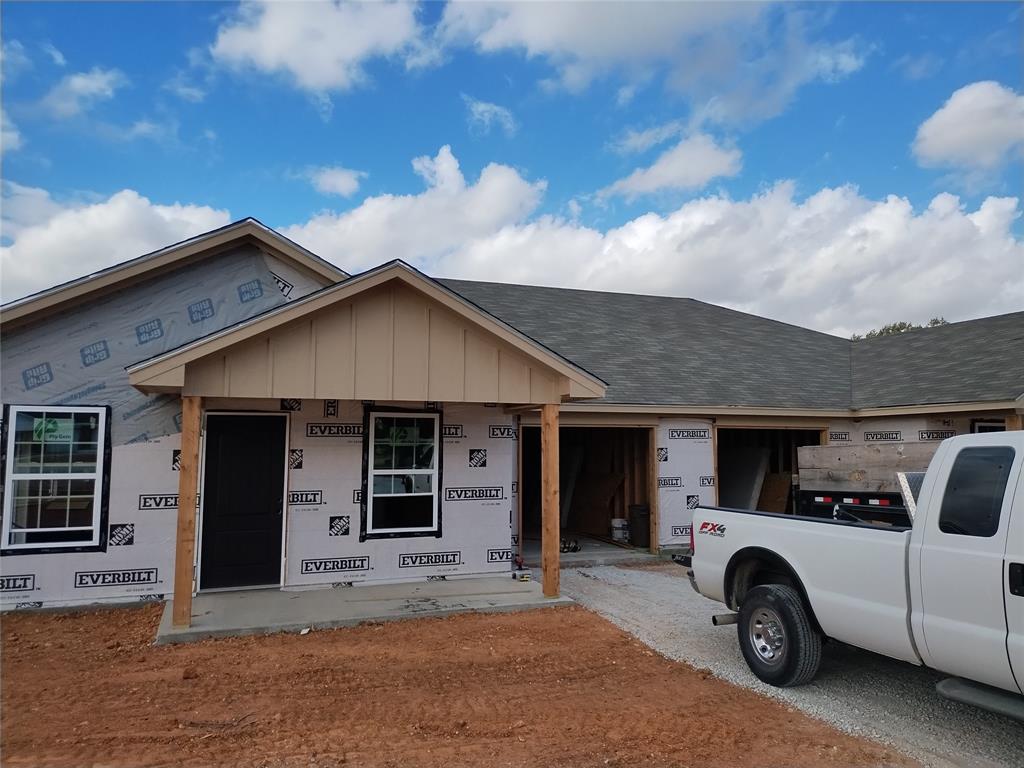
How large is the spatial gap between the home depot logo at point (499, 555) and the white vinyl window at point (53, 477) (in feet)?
16.7

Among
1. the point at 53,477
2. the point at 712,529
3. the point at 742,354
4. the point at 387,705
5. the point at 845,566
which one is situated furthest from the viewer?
the point at 742,354


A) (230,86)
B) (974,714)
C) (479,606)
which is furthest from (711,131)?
(974,714)

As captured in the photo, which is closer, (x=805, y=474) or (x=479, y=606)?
(x=805, y=474)

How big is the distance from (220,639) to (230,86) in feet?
31.0

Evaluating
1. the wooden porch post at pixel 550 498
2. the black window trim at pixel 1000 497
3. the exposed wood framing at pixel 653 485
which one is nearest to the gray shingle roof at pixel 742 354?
the exposed wood framing at pixel 653 485

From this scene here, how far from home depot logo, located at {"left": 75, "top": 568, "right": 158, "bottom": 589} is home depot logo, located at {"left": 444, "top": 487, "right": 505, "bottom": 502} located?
3893 millimetres

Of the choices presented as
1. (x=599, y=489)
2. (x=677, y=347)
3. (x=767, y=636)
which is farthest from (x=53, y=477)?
(x=677, y=347)

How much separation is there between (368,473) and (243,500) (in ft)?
5.37

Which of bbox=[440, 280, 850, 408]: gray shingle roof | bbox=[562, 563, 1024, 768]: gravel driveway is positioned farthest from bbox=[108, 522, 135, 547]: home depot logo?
bbox=[440, 280, 850, 408]: gray shingle roof

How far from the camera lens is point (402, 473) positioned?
9.13 metres

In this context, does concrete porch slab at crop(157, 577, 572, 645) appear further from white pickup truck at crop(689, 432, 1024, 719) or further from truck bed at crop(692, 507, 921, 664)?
white pickup truck at crop(689, 432, 1024, 719)

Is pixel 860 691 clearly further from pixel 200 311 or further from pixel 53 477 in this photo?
pixel 53 477

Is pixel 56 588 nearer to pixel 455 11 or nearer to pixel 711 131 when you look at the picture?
pixel 455 11

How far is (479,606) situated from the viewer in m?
7.75
